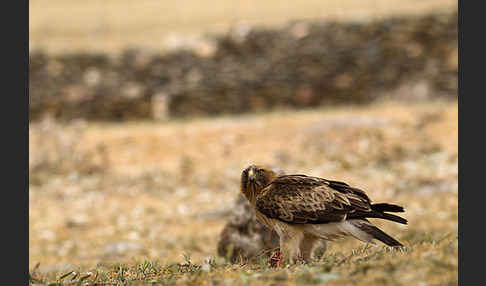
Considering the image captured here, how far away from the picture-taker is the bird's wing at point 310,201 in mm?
4637

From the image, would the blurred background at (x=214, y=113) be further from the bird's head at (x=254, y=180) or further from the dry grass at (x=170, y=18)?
the bird's head at (x=254, y=180)

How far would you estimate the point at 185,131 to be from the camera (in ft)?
57.5

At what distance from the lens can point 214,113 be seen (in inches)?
845

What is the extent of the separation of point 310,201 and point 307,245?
0.53 metres

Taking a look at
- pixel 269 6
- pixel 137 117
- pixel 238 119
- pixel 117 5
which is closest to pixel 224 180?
pixel 238 119

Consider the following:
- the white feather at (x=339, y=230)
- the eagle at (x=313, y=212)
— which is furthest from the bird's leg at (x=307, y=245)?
the white feather at (x=339, y=230)

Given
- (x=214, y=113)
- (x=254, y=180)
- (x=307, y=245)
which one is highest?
(x=214, y=113)

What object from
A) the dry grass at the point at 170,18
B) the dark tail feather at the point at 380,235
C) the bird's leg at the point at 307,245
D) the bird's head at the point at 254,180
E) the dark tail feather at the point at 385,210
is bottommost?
the bird's leg at the point at 307,245

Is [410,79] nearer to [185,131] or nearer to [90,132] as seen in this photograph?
[185,131]

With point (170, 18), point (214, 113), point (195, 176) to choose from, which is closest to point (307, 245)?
point (195, 176)

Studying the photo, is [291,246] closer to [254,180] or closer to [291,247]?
[291,247]

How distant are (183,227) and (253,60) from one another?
1288 centimetres

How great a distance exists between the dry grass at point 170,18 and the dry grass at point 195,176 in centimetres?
514

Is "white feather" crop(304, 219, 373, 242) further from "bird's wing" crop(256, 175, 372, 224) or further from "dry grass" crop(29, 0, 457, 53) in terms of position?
"dry grass" crop(29, 0, 457, 53)
